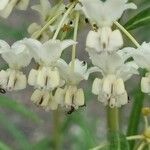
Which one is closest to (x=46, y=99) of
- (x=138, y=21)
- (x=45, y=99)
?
(x=45, y=99)

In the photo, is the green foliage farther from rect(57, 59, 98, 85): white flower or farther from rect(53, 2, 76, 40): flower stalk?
rect(53, 2, 76, 40): flower stalk

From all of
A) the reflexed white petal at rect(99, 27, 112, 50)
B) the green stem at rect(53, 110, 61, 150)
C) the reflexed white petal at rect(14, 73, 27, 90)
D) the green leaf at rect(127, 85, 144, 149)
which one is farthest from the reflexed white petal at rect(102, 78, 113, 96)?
the green stem at rect(53, 110, 61, 150)

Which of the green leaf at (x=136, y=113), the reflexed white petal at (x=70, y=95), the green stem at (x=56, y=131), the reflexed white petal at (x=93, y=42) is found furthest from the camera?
the green stem at (x=56, y=131)

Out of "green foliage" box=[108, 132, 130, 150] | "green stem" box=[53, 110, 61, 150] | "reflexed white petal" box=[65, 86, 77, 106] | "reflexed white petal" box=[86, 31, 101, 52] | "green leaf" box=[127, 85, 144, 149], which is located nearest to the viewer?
"reflexed white petal" box=[86, 31, 101, 52]

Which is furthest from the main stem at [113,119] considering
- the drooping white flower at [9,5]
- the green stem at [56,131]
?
the green stem at [56,131]

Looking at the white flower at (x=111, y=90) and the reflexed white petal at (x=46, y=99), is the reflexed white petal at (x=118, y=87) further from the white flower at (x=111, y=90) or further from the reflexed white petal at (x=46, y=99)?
the reflexed white petal at (x=46, y=99)

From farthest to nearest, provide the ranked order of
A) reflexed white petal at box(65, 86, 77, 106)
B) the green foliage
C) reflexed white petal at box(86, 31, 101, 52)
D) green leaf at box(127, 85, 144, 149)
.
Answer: green leaf at box(127, 85, 144, 149)
the green foliage
reflexed white petal at box(65, 86, 77, 106)
reflexed white petal at box(86, 31, 101, 52)

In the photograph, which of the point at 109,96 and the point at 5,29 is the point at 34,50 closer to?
the point at 109,96
